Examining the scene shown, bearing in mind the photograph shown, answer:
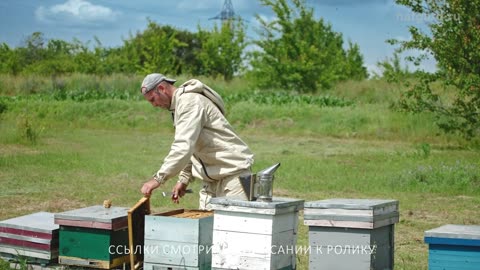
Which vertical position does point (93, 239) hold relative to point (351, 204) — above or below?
below

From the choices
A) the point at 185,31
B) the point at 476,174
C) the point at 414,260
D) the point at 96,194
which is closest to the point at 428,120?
the point at 476,174

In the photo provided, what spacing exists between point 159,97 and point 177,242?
1.08m

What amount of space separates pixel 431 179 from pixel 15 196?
625cm

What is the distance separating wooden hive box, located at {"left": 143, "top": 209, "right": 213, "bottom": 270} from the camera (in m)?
5.45

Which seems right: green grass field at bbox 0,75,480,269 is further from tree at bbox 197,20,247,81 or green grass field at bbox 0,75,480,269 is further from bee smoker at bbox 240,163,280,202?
tree at bbox 197,20,247,81

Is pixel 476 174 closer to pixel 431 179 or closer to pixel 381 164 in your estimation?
pixel 431 179

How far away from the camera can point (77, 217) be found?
5.84 metres

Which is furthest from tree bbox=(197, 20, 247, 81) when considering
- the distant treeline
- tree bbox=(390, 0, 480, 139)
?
tree bbox=(390, 0, 480, 139)

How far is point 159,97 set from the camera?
5.88m

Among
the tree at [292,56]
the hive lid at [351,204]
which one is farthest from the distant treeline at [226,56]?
the hive lid at [351,204]

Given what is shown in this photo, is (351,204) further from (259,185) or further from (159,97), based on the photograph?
(159,97)

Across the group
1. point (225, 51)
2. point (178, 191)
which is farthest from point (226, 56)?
point (178, 191)

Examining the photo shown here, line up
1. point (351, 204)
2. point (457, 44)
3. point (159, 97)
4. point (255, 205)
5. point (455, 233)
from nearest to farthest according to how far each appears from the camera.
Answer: point (455, 233) < point (255, 205) < point (351, 204) < point (159, 97) < point (457, 44)

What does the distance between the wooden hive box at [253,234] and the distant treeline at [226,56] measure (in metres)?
24.7
